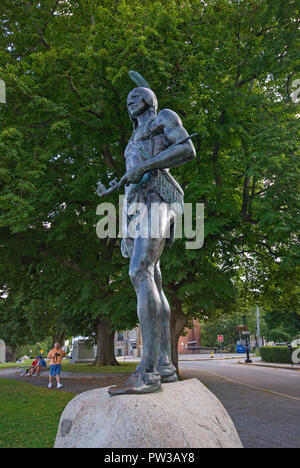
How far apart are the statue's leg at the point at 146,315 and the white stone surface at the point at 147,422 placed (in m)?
0.12

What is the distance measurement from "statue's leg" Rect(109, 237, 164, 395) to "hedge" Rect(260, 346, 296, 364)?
106ft

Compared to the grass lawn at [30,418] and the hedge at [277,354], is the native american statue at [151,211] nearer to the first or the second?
the grass lawn at [30,418]

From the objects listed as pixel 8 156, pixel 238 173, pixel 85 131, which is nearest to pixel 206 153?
pixel 238 173

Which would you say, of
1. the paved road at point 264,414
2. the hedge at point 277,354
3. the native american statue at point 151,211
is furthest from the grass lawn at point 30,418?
the hedge at point 277,354

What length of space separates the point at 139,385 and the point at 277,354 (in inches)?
1329

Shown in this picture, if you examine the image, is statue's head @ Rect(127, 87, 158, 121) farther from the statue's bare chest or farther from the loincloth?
the loincloth

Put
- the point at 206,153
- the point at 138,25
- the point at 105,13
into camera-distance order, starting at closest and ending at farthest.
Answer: the point at 138,25
the point at 105,13
the point at 206,153

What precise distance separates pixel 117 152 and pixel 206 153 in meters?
3.35

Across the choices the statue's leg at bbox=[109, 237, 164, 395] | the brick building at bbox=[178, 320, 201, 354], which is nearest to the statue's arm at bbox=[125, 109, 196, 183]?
the statue's leg at bbox=[109, 237, 164, 395]

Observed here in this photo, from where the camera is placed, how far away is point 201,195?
12422 mm

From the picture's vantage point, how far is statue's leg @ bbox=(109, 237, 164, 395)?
3.17 metres

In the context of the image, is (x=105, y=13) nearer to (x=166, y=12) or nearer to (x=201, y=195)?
(x=166, y=12)

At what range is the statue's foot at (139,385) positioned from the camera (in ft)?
10.1

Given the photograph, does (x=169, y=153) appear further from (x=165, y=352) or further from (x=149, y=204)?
(x=165, y=352)
